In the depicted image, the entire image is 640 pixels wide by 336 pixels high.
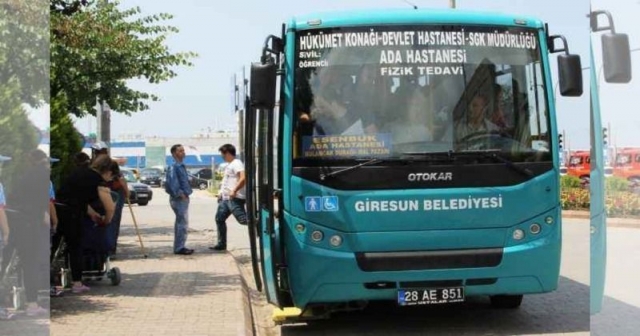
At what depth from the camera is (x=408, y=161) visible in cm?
754

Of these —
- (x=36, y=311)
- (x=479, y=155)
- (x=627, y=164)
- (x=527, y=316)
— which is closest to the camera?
(x=627, y=164)

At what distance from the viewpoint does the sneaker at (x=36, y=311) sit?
835 centimetres

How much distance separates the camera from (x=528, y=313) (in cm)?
895

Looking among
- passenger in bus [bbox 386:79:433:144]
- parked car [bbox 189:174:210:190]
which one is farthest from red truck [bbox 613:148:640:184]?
parked car [bbox 189:174:210:190]

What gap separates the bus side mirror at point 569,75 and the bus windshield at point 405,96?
44 cm

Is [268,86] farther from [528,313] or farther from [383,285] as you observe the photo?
[528,313]

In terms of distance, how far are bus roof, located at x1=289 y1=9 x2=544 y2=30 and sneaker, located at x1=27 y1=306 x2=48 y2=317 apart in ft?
12.2

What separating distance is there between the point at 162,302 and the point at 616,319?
4.69 m

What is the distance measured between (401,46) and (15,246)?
173 inches

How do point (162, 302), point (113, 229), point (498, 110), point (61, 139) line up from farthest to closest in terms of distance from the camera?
1. point (61, 139)
2. point (113, 229)
3. point (162, 302)
4. point (498, 110)

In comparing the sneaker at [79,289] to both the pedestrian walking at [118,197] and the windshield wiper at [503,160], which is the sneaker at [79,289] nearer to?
the pedestrian walking at [118,197]

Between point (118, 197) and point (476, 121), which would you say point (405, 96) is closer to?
point (476, 121)

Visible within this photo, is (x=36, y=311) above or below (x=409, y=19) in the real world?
below

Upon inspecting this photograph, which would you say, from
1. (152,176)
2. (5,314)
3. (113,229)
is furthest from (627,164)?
(152,176)
